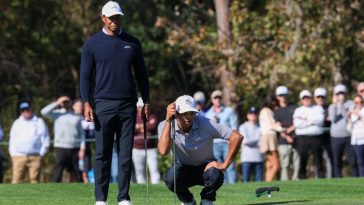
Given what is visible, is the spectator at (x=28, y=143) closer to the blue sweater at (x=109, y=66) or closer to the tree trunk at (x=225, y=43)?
the tree trunk at (x=225, y=43)

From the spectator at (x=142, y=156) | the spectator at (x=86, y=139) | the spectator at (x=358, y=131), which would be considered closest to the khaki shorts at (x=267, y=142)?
the spectator at (x=358, y=131)

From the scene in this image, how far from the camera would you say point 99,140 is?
43.9 ft

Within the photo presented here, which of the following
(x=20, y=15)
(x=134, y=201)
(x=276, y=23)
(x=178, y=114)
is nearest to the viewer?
(x=178, y=114)

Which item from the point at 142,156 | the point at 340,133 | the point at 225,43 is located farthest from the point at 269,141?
the point at 225,43

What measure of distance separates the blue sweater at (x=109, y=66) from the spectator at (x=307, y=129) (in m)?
9.98

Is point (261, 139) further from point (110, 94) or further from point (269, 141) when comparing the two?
point (110, 94)

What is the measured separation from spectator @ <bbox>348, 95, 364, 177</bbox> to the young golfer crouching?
8852mm

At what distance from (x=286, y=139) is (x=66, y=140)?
4393mm

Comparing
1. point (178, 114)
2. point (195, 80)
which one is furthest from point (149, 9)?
point (178, 114)

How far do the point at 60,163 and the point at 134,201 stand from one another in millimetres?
8876

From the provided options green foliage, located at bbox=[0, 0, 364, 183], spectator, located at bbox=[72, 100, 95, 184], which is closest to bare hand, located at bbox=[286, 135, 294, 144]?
green foliage, located at bbox=[0, 0, 364, 183]

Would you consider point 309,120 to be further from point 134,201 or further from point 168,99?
point 168,99

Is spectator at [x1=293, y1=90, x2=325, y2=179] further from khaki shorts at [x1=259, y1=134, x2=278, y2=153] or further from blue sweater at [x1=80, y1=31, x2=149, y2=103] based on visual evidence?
blue sweater at [x1=80, y1=31, x2=149, y2=103]

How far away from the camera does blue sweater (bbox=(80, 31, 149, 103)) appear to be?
13242 mm
